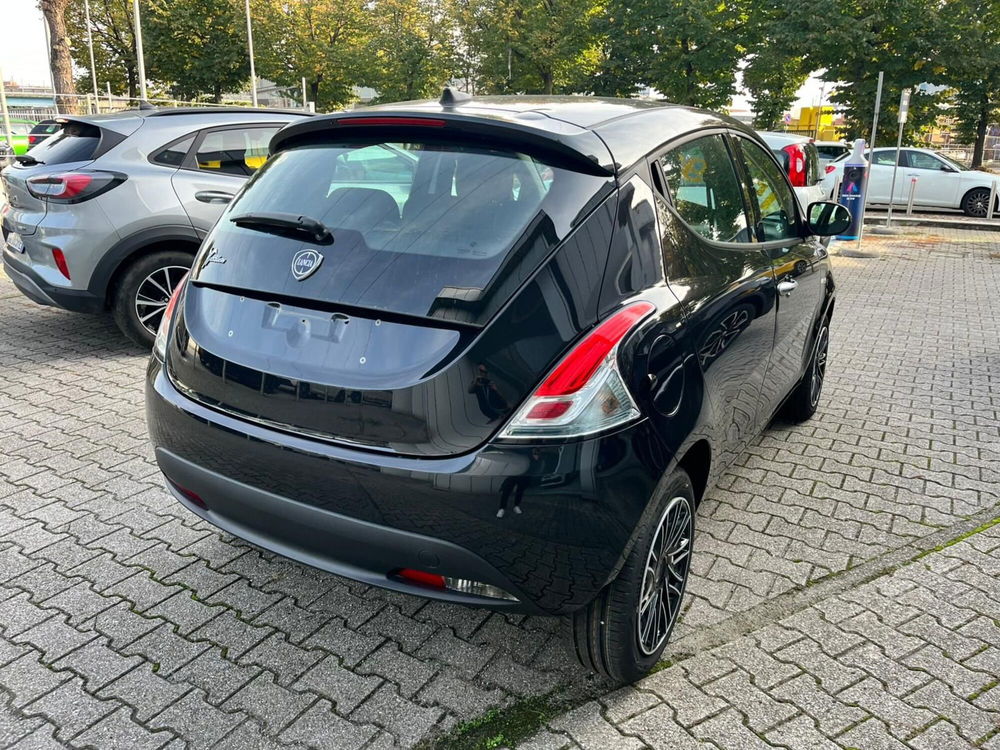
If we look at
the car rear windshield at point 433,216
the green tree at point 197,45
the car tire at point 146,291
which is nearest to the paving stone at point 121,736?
the car rear windshield at point 433,216

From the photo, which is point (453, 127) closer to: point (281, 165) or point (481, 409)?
point (281, 165)

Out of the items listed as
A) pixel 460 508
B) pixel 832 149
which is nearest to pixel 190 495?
pixel 460 508

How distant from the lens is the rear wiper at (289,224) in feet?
8.04

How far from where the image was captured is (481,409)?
2.12 meters

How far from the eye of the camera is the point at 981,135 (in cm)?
2548

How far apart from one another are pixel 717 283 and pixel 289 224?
1451 millimetres

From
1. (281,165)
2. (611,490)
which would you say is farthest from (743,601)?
(281,165)

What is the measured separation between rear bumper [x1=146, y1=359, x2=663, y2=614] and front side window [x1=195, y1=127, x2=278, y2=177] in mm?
4435

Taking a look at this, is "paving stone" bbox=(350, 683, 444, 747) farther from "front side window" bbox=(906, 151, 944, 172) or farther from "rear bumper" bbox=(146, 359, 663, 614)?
"front side window" bbox=(906, 151, 944, 172)

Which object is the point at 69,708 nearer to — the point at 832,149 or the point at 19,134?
the point at 19,134

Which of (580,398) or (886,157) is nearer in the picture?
(580,398)

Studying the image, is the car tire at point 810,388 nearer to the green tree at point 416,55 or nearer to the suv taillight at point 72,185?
the suv taillight at point 72,185

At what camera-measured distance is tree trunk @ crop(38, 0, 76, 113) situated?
21.1m

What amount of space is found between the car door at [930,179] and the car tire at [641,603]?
1951 centimetres
